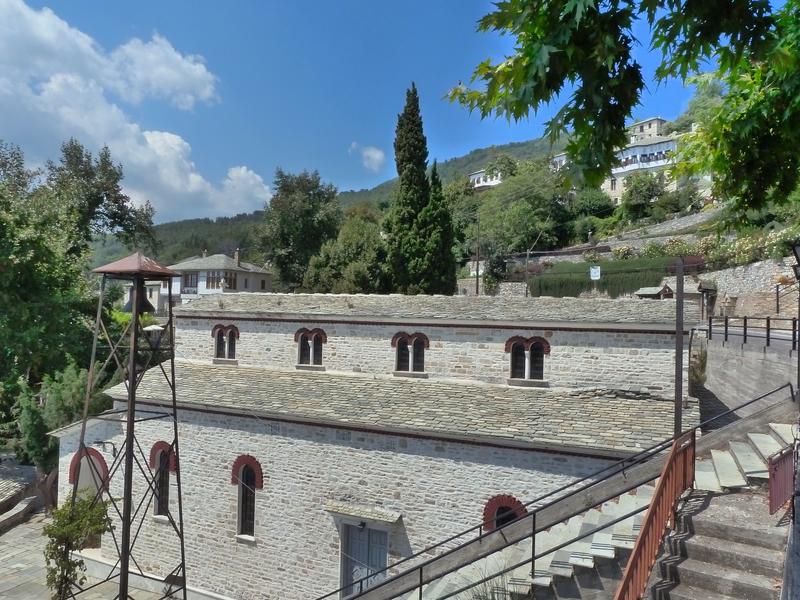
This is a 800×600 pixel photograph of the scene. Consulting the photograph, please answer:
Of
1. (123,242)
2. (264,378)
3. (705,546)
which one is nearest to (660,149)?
(123,242)

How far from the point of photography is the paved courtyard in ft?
46.2

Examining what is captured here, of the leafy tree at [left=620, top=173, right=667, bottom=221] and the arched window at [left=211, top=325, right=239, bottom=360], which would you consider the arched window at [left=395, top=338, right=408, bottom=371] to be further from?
the leafy tree at [left=620, top=173, right=667, bottom=221]

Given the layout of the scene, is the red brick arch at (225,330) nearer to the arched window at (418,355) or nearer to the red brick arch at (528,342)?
the arched window at (418,355)

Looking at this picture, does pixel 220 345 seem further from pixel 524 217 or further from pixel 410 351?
pixel 524 217

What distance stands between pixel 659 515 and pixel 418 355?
997 cm

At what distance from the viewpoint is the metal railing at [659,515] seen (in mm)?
4750

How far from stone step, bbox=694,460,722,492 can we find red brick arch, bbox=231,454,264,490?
1001cm

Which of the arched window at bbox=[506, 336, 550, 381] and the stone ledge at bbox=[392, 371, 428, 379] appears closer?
the arched window at bbox=[506, 336, 550, 381]

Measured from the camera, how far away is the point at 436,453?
38.5 ft

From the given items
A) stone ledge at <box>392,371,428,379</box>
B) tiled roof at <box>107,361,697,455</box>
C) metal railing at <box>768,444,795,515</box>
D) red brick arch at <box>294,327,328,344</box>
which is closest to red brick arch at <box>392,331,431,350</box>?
stone ledge at <box>392,371,428,379</box>

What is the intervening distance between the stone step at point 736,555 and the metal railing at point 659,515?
346 millimetres

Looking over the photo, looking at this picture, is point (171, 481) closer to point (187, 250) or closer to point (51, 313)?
point (51, 313)

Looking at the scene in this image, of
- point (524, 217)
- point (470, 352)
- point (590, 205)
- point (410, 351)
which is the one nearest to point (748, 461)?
point (470, 352)

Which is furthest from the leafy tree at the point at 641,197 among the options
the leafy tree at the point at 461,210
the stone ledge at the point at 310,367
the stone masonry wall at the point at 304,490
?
the stone masonry wall at the point at 304,490
